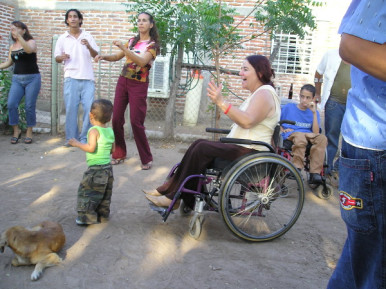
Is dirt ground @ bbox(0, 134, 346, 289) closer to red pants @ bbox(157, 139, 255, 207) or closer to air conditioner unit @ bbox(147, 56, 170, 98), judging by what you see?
red pants @ bbox(157, 139, 255, 207)

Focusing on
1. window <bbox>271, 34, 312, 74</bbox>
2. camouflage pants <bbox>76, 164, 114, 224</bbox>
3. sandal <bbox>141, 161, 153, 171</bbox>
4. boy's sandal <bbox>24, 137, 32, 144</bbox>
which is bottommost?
sandal <bbox>141, 161, 153, 171</bbox>

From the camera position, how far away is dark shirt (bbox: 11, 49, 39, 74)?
19.8 ft

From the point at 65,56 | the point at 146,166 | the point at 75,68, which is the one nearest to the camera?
the point at 146,166

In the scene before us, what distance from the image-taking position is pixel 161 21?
6.23 metres

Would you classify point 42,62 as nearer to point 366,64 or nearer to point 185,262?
point 185,262

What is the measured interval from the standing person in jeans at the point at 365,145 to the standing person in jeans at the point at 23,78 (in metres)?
5.62

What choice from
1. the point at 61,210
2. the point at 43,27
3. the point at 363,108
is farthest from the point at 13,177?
the point at 43,27

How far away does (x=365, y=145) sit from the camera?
1.42 m

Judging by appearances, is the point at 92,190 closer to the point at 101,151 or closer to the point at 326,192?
the point at 101,151

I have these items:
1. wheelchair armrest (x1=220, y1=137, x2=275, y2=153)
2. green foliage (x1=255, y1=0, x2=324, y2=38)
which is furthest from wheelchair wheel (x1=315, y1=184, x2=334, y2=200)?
green foliage (x1=255, y1=0, x2=324, y2=38)

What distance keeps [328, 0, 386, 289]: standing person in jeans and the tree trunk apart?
5.38 meters

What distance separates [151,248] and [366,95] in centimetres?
204

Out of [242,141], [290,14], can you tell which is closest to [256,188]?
[242,141]

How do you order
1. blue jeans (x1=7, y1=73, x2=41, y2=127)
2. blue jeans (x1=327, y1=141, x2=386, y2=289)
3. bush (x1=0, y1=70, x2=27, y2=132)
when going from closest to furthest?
blue jeans (x1=327, y1=141, x2=386, y2=289) → blue jeans (x1=7, y1=73, x2=41, y2=127) → bush (x1=0, y1=70, x2=27, y2=132)
